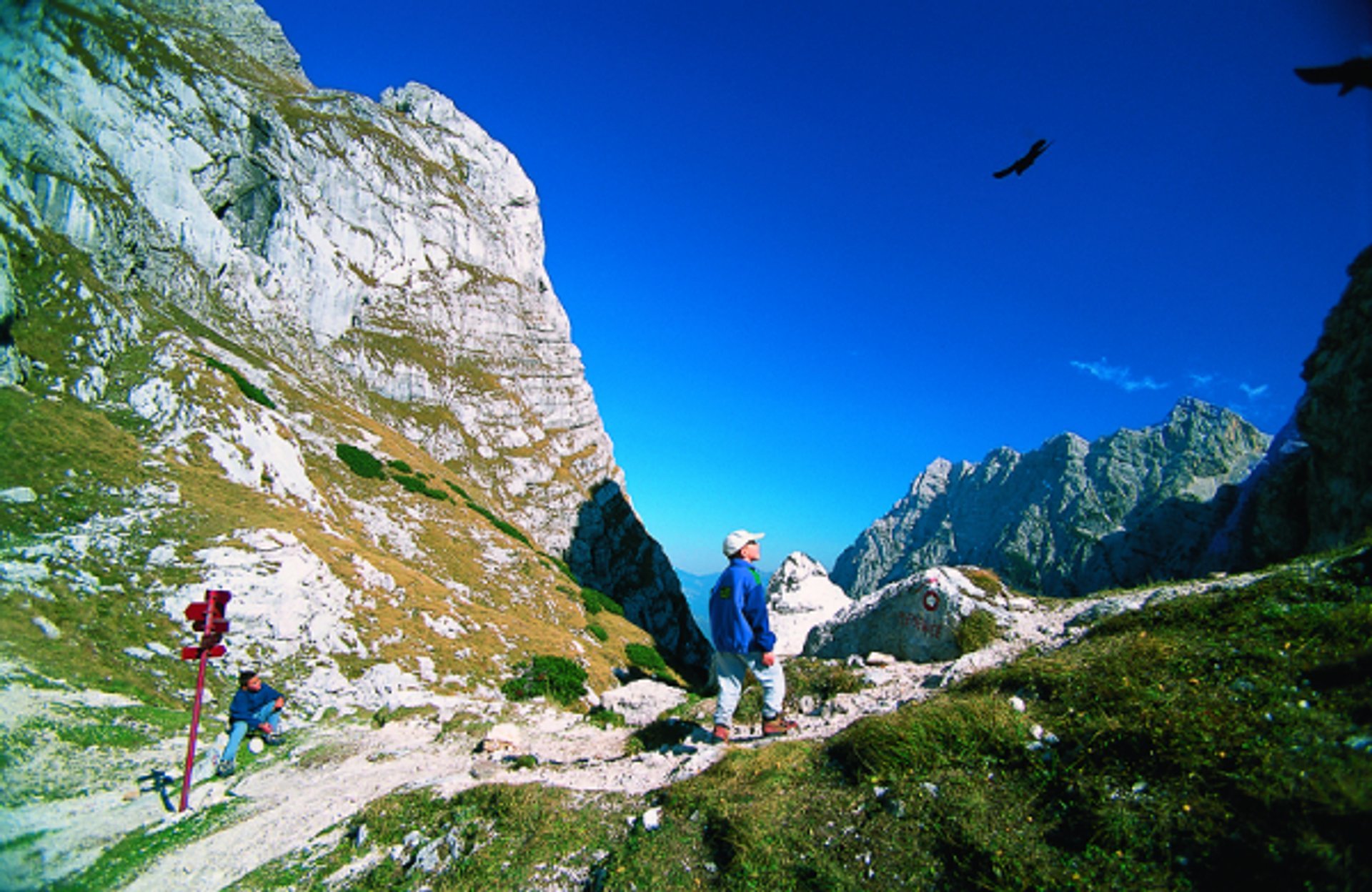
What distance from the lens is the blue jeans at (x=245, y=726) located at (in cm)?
1035

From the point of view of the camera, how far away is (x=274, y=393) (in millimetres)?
30781

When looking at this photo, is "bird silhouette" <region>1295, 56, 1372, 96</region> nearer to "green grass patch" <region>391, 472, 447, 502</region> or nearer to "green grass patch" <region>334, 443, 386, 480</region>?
"green grass patch" <region>334, 443, 386, 480</region>

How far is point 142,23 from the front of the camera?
4525 centimetres

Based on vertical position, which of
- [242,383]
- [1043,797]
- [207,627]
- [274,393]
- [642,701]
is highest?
[274,393]

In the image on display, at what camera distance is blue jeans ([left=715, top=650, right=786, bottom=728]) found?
8.12 meters

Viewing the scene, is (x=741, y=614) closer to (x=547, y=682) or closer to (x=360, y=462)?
(x=547, y=682)

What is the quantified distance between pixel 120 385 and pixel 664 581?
55298 mm

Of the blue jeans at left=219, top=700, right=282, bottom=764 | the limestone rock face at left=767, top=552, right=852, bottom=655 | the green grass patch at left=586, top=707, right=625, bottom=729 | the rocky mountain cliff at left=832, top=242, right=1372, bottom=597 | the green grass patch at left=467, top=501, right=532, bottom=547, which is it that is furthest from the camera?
the green grass patch at left=467, top=501, right=532, bottom=547

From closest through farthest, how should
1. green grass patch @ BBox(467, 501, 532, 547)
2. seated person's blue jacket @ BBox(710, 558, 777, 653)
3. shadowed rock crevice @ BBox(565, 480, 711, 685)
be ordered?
seated person's blue jacket @ BBox(710, 558, 777, 653) → green grass patch @ BBox(467, 501, 532, 547) → shadowed rock crevice @ BBox(565, 480, 711, 685)

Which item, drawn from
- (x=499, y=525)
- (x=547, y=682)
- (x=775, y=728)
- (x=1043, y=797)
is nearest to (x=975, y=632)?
(x=775, y=728)

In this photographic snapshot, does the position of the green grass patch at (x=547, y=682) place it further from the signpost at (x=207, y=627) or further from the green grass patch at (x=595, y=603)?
the green grass patch at (x=595, y=603)

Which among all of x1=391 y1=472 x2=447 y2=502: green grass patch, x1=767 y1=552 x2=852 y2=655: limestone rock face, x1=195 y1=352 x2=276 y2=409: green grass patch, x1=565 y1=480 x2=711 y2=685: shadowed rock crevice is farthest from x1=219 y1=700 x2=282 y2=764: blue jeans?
x1=565 y1=480 x2=711 y2=685: shadowed rock crevice

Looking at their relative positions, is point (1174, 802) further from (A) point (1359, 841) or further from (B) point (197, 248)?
(B) point (197, 248)

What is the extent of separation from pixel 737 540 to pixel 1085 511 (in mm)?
129380
